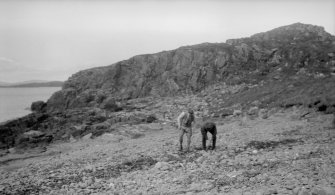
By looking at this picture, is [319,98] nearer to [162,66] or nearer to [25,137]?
[25,137]

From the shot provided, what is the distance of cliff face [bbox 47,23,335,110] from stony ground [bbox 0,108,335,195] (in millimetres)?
19235

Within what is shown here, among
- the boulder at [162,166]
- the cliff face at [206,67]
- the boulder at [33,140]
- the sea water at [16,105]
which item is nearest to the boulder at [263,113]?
the cliff face at [206,67]

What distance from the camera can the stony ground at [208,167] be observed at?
10375 mm

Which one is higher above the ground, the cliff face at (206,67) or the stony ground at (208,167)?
the cliff face at (206,67)

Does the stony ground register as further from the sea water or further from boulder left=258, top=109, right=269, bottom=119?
the sea water

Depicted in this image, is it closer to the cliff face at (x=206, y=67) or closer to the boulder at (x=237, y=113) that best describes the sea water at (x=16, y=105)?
the cliff face at (x=206, y=67)

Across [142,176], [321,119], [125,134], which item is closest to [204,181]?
[142,176]

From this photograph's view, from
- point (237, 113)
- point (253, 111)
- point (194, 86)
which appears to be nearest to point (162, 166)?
point (253, 111)

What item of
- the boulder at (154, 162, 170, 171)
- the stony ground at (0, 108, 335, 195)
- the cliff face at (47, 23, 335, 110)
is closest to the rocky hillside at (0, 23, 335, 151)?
the cliff face at (47, 23, 335, 110)

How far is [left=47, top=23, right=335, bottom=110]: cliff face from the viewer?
3956 cm

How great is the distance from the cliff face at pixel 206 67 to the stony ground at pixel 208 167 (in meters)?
19.2

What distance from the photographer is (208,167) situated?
1278 cm

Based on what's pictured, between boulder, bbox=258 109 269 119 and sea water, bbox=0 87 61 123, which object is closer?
boulder, bbox=258 109 269 119

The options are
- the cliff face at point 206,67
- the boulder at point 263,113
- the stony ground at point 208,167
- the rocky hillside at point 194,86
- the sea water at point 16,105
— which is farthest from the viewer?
the sea water at point 16,105
